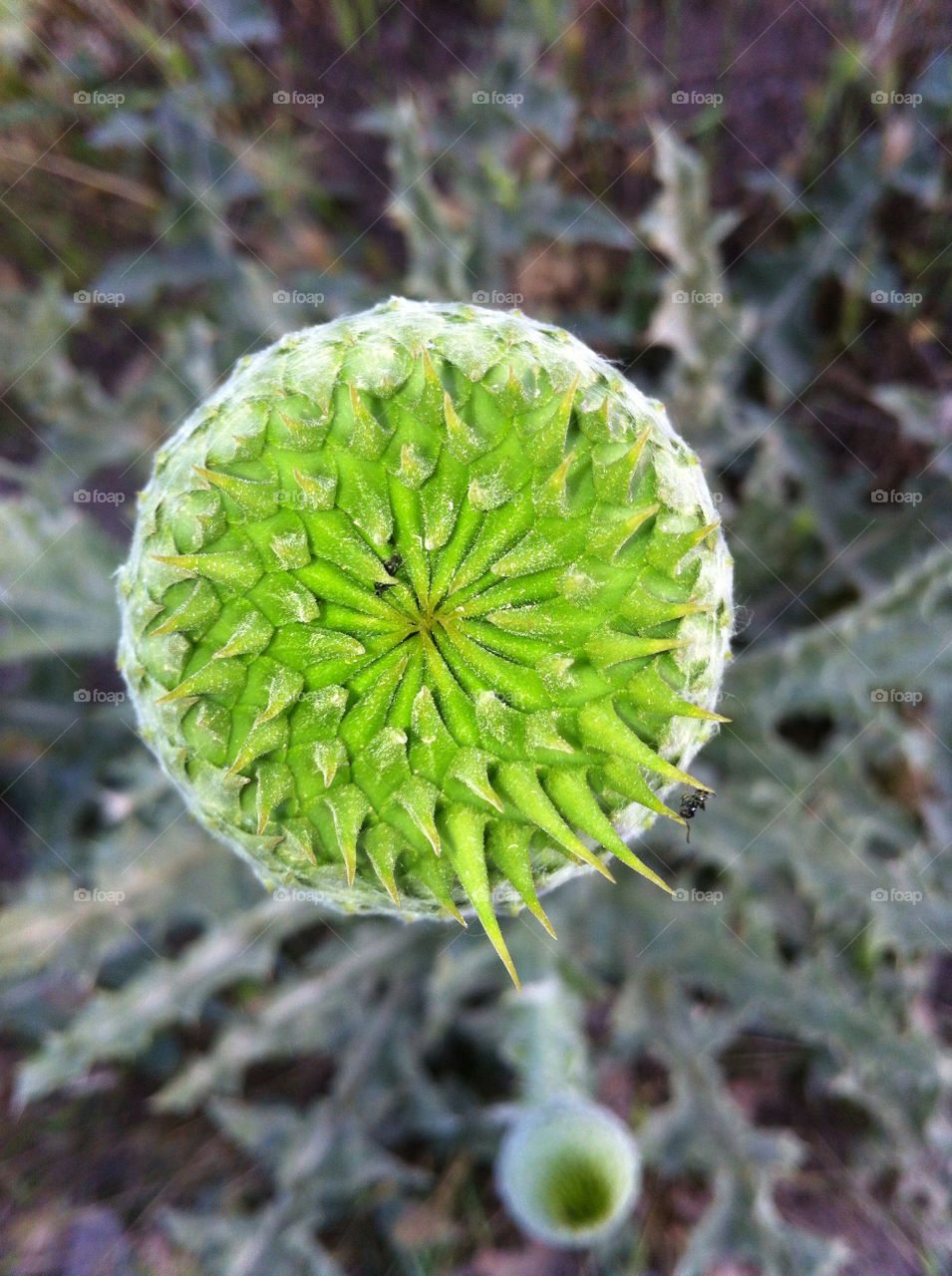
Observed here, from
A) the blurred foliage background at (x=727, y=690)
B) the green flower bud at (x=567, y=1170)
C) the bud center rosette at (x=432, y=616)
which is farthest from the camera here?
the blurred foliage background at (x=727, y=690)

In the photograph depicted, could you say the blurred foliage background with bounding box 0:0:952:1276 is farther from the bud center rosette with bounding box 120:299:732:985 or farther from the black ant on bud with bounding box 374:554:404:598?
the black ant on bud with bounding box 374:554:404:598

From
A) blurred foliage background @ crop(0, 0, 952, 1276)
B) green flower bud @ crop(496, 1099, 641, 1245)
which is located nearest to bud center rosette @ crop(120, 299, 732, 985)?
green flower bud @ crop(496, 1099, 641, 1245)

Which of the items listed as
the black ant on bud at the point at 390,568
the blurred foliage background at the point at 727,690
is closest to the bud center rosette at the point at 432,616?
the black ant on bud at the point at 390,568

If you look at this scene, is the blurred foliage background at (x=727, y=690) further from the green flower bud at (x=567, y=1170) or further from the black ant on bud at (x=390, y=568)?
the black ant on bud at (x=390, y=568)

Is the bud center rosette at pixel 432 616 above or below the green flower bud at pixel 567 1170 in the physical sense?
above

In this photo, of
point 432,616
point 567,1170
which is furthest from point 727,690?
point 432,616

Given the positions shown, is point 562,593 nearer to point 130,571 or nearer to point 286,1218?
point 130,571
